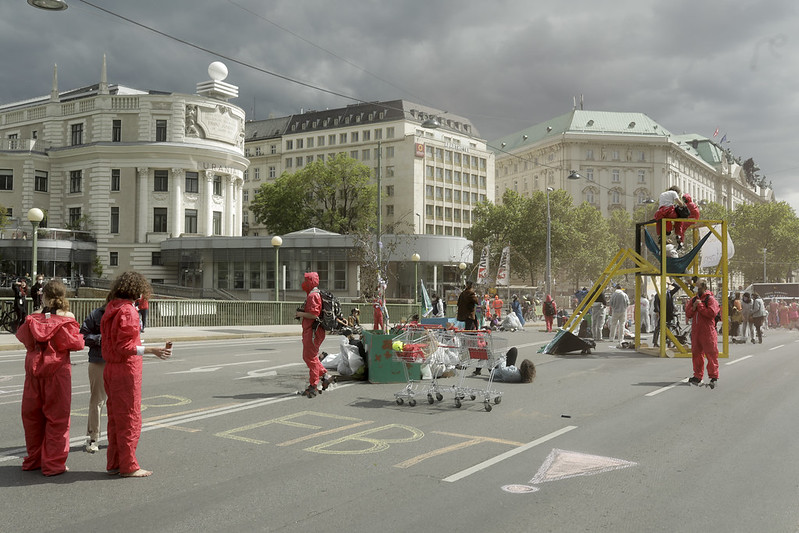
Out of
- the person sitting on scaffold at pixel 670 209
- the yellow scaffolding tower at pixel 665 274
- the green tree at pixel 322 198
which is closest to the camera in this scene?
the yellow scaffolding tower at pixel 665 274

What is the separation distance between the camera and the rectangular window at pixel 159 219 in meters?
58.2

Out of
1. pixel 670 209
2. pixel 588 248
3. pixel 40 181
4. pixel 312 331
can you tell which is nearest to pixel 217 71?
pixel 40 181

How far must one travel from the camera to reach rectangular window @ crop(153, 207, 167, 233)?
2293 inches

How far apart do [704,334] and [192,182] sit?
175 ft

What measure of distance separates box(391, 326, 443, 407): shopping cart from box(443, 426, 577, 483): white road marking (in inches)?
92.2

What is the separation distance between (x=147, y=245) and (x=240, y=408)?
52282 mm

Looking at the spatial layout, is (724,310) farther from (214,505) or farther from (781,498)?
(214,505)

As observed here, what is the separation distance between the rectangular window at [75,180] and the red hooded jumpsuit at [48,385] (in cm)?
5945

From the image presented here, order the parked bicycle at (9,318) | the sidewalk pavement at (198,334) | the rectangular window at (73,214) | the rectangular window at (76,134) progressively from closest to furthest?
the sidewalk pavement at (198,334)
the parked bicycle at (9,318)
the rectangular window at (73,214)
the rectangular window at (76,134)

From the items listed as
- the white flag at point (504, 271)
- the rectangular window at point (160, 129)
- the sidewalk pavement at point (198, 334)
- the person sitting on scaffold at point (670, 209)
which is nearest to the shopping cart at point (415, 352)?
the person sitting on scaffold at point (670, 209)

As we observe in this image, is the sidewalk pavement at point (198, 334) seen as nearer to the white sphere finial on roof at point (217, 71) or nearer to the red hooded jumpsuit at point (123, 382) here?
the red hooded jumpsuit at point (123, 382)

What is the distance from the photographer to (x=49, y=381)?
5.80 metres

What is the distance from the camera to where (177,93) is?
57812 millimetres

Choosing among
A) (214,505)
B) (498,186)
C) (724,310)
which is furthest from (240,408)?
(498,186)
